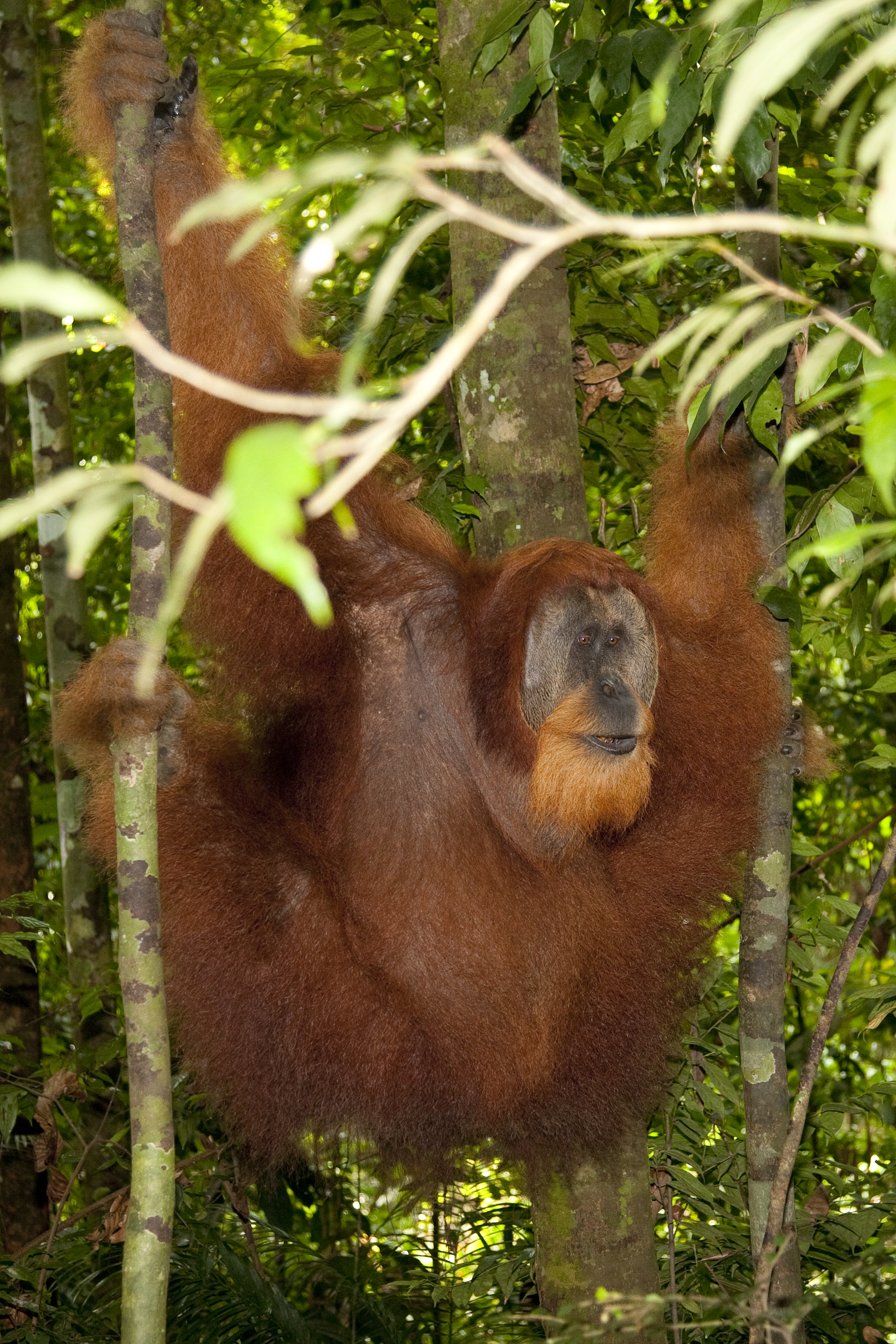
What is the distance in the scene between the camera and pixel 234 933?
2.95 m

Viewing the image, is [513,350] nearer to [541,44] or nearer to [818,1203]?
[541,44]

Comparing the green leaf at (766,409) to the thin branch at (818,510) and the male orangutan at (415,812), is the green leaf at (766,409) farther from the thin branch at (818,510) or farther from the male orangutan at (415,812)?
the male orangutan at (415,812)

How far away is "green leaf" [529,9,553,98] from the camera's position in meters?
2.33

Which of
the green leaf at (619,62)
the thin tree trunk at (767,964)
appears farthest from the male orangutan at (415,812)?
the green leaf at (619,62)

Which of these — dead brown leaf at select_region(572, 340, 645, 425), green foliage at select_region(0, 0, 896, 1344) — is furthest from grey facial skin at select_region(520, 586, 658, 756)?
dead brown leaf at select_region(572, 340, 645, 425)

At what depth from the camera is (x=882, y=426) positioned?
2.85 ft

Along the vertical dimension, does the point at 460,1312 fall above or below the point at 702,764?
below

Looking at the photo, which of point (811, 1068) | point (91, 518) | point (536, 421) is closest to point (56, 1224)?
point (811, 1068)

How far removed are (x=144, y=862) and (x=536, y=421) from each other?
4.82ft

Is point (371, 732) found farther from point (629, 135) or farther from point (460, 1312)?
point (460, 1312)

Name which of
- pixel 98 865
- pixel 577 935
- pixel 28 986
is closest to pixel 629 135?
pixel 577 935

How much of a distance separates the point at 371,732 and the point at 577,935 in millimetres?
708

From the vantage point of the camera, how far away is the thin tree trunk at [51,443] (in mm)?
4750

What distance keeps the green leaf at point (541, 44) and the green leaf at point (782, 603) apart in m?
1.09
